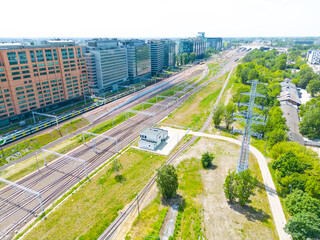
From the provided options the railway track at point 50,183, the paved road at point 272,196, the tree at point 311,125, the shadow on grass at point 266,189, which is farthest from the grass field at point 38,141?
the tree at point 311,125

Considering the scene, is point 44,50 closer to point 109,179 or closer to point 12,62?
point 12,62

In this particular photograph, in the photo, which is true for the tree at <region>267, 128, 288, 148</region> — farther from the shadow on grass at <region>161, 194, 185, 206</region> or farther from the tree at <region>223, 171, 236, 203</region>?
the shadow on grass at <region>161, 194, 185, 206</region>

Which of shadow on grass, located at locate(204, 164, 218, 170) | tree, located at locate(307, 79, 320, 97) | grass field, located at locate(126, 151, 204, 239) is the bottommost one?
grass field, located at locate(126, 151, 204, 239)

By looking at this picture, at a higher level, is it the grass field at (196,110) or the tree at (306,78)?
the tree at (306,78)

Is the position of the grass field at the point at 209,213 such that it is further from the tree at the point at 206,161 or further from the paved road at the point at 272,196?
the tree at the point at 206,161

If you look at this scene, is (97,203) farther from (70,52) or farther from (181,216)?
(70,52)

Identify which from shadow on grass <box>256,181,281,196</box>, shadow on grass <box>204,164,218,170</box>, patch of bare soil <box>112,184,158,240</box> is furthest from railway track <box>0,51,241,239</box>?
shadow on grass <box>256,181,281,196</box>

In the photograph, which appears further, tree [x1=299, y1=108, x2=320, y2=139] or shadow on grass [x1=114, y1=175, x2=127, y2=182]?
tree [x1=299, y1=108, x2=320, y2=139]
